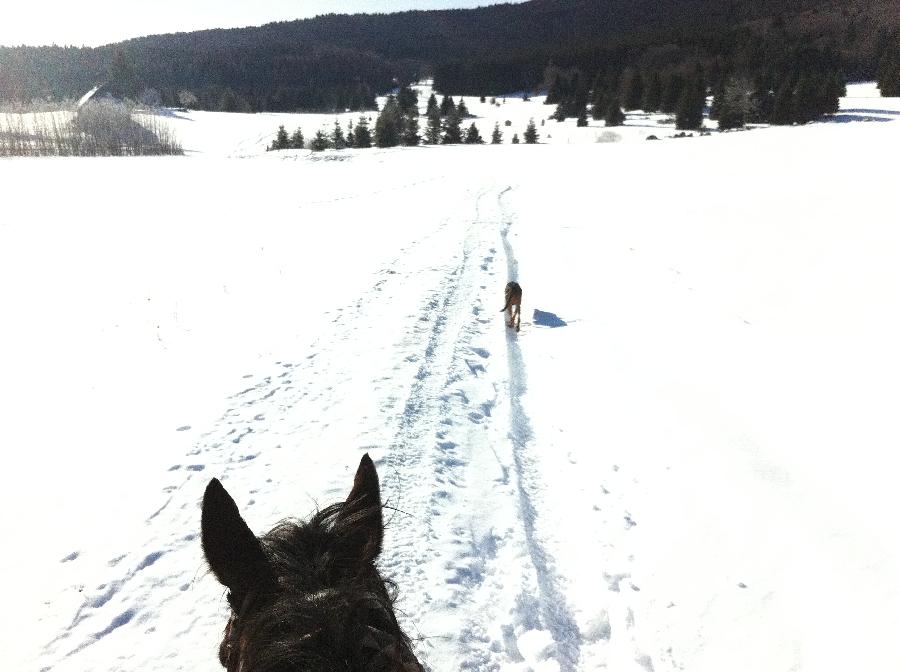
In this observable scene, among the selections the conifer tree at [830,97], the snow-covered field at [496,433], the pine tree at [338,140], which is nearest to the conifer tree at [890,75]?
the conifer tree at [830,97]

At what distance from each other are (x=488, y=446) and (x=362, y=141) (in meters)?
63.2

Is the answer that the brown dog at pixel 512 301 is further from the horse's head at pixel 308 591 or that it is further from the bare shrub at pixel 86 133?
the bare shrub at pixel 86 133

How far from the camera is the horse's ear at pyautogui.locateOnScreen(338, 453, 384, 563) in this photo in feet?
4.61

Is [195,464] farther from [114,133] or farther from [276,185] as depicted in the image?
[114,133]

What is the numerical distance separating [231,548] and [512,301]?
7.30m

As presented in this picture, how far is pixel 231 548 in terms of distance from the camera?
1290 millimetres

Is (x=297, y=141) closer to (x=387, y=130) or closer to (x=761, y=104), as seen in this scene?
(x=387, y=130)

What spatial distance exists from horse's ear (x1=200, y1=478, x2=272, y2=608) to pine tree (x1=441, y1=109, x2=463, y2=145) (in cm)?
7338

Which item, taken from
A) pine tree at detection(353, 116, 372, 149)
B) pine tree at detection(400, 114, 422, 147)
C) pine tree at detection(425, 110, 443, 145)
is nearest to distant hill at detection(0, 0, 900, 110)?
pine tree at detection(425, 110, 443, 145)

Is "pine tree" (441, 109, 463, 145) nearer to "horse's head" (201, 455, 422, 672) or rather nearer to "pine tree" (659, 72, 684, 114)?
"pine tree" (659, 72, 684, 114)

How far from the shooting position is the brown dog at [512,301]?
818cm

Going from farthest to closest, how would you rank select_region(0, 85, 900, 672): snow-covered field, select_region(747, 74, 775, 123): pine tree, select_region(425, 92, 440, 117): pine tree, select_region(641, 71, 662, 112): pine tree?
select_region(641, 71, 662, 112): pine tree
select_region(425, 92, 440, 117): pine tree
select_region(747, 74, 775, 123): pine tree
select_region(0, 85, 900, 672): snow-covered field

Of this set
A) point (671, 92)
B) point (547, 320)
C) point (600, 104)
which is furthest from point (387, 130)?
point (547, 320)

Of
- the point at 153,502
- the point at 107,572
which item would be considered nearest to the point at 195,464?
the point at 153,502
